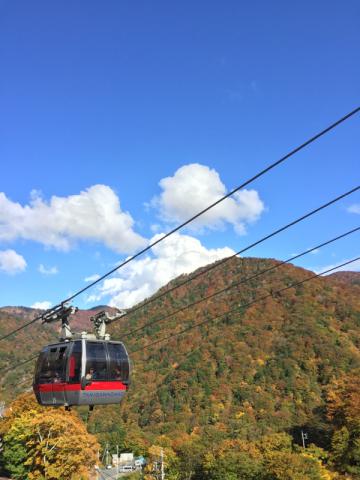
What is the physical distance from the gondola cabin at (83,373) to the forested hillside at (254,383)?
50.2 m

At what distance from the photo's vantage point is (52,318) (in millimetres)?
19219

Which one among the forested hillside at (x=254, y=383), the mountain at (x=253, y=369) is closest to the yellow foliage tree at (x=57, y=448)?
the forested hillside at (x=254, y=383)

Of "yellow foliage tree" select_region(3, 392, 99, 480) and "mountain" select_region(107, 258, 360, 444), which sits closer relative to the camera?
"yellow foliage tree" select_region(3, 392, 99, 480)

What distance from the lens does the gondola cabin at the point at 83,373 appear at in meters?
17.4

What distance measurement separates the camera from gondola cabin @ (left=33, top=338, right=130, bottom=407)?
17375 millimetres

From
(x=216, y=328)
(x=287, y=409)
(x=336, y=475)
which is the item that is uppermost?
(x=216, y=328)

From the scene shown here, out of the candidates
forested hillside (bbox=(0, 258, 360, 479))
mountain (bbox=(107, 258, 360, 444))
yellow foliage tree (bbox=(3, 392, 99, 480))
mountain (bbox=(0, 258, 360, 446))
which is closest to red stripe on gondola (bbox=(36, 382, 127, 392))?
yellow foliage tree (bbox=(3, 392, 99, 480))

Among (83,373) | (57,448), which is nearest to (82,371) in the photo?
(83,373)

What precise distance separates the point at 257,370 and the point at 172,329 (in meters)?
61.9

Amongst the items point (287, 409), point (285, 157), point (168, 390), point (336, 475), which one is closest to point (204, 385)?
point (168, 390)

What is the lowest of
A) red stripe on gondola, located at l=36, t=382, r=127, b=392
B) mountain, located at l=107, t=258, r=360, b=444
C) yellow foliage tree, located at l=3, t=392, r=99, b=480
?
yellow foliage tree, located at l=3, t=392, r=99, b=480

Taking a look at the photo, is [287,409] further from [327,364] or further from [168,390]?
[168,390]

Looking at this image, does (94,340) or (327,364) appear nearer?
(94,340)

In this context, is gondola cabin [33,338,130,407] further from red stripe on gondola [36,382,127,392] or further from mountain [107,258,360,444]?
mountain [107,258,360,444]
